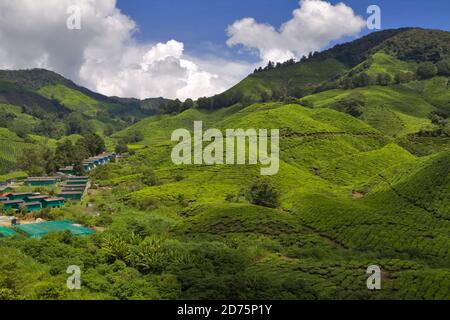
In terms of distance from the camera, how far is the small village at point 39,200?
47875mm

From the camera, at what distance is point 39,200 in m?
65.4

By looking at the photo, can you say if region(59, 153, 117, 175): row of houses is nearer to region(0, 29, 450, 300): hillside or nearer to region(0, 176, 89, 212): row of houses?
region(0, 29, 450, 300): hillside

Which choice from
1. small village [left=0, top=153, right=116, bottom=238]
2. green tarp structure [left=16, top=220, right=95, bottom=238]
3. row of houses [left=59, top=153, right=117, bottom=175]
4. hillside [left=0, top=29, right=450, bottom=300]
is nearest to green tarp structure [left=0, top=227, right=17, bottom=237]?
small village [left=0, top=153, right=116, bottom=238]

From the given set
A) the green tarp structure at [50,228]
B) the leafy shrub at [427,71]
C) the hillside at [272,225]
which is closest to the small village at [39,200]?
the green tarp structure at [50,228]

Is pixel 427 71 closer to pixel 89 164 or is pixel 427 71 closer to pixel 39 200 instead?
pixel 89 164

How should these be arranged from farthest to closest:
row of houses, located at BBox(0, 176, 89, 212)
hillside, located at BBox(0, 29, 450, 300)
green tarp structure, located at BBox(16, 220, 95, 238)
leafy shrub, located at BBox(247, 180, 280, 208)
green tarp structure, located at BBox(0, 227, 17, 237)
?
1. row of houses, located at BBox(0, 176, 89, 212)
2. leafy shrub, located at BBox(247, 180, 280, 208)
3. green tarp structure, located at BBox(16, 220, 95, 238)
4. green tarp structure, located at BBox(0, 227, 17, 237)
5. hillside, located at BBox(0, 29, 450, 300)

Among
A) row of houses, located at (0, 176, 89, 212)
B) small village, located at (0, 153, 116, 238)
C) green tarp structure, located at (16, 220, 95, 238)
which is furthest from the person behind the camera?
row of houses, located at (0, 176, 89, 212)

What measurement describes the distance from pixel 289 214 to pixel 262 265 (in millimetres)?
20110

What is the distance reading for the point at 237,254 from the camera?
1496 inches

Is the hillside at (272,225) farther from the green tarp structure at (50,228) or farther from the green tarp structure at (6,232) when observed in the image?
the green tarp structure at (6,232)

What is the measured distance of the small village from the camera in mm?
47875
